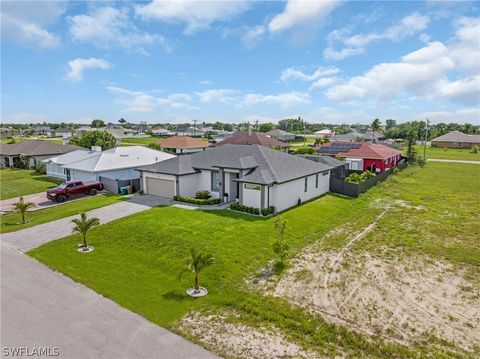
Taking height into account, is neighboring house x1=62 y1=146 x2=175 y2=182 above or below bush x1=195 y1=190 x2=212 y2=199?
above

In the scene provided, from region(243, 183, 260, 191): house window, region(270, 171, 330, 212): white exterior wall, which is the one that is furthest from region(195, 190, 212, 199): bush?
region(270, 171, 330, 212): white exterior wall

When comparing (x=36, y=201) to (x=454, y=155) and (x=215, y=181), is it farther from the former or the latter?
(x=454, y=155)

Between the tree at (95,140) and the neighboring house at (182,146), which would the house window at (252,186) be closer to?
the neighboring house at (182,146)

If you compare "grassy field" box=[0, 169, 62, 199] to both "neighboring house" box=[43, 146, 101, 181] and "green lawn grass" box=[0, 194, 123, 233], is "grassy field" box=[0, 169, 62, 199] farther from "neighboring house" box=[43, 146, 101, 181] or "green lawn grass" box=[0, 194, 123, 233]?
"green lawn grass" box=[0, 194, 123, 233]

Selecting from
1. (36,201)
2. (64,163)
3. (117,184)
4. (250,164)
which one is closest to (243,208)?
(250,164)

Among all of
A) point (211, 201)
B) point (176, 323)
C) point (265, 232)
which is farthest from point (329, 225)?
point (176, 323)

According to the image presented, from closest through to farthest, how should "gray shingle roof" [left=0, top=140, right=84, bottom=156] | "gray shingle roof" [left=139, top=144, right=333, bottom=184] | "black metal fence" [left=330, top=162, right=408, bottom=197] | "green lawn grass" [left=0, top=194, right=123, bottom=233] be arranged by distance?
"green lawn grass" [left=0, top=194, right=123, bottom=233] → "gray shingle roof" [left=139, top=144, right=333, bottom=184] → "black metal fence" [left=330, top=162, right=408, bottom=197] → "gray shingle roof" [left=0, top=140, right=84, bottom=156]
